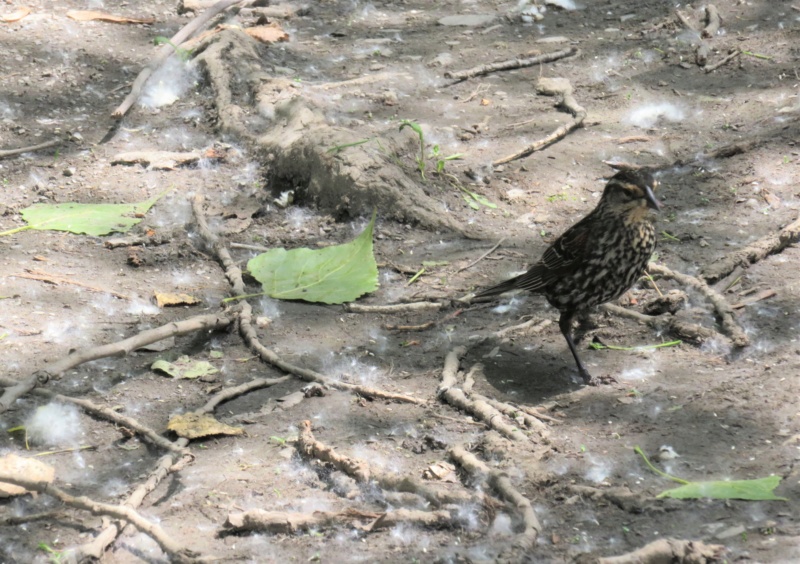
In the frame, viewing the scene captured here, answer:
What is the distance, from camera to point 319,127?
216 inches

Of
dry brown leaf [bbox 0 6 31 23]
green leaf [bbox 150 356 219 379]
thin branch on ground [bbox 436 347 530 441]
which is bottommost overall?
green leaf [bbox 150 356 219 379]

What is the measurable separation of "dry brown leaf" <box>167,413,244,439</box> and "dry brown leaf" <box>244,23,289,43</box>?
421 cm

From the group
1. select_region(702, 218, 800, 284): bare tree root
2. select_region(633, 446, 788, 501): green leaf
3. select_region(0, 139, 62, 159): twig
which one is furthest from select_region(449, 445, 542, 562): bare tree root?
select_region(0, 139, 62, 159): twig

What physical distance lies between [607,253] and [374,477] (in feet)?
4.90

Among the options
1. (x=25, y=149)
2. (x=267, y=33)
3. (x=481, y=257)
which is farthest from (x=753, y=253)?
(x=267, y=33)

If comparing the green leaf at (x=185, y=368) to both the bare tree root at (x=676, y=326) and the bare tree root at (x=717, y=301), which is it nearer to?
the bare tree root at (x=676, y=326)

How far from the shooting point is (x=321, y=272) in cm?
454

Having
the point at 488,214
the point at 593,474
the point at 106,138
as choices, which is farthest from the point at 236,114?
the point at 593,474

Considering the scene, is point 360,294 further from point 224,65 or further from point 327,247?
point 224,65

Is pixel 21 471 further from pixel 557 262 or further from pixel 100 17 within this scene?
pixel 100 17

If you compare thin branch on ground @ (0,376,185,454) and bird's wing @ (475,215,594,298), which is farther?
bird's wing @ (475,215,594,298)

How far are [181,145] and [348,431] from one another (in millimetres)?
2914

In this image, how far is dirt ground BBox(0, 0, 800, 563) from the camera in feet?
9.59

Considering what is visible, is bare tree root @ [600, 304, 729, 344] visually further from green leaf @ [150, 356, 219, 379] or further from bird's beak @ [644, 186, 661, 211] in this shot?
green leaf @ [150, 356, 219, 379]
